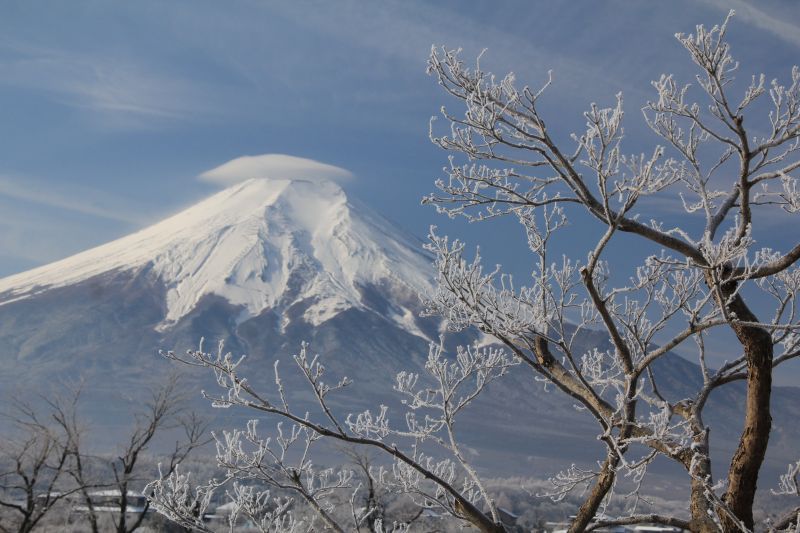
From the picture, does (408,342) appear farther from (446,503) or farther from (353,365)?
(446,503)

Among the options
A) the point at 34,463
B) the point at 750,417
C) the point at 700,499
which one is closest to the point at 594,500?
the point at 700,499

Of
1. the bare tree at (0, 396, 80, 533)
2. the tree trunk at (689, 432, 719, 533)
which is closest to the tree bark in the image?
the tree trunk at (689, 432, 719, 533)

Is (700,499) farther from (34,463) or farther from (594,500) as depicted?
(34,463)

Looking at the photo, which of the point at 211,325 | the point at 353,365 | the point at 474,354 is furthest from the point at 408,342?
the point at 474,354

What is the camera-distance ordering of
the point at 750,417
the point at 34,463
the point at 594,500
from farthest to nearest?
the point at 34,463 → the point at 594,500 → the point at 750,417

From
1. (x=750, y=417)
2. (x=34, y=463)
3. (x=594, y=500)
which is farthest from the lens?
(x=34, y=463)

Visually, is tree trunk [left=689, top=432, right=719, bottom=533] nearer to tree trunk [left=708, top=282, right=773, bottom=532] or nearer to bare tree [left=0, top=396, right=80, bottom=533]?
tree trunk [left=708, top=282, right=773, bottom=532]

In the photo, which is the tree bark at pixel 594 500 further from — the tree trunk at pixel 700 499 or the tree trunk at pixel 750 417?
the tree trunk at pixel 750 417

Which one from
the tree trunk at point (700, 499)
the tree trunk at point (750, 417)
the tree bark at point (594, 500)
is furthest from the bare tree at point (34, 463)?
the tree trunk at point (750, 417)

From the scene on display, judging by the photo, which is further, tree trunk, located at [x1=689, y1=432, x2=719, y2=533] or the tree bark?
the tree bark

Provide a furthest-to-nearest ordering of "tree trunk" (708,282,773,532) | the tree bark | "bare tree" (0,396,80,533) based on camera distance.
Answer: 1. "bare tree" (0,396,80,533)
2. the tree bark
3. "tree trunk" (708,282,773,532)

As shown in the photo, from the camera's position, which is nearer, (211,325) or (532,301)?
(532,301)
